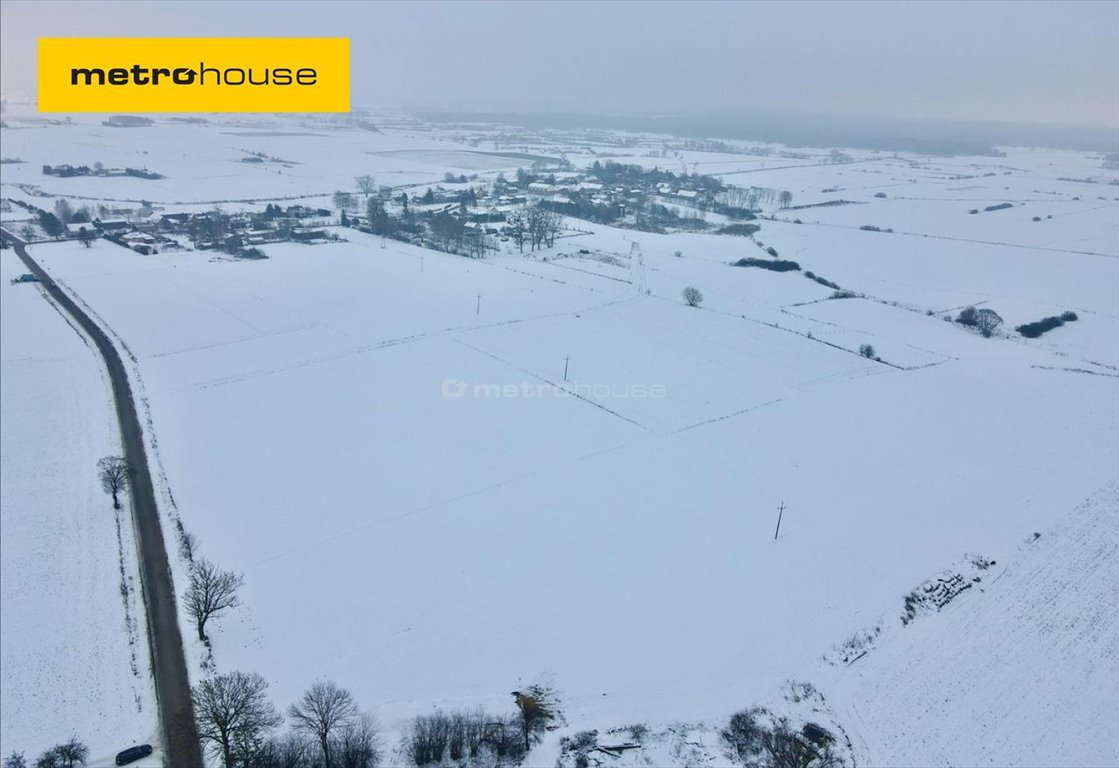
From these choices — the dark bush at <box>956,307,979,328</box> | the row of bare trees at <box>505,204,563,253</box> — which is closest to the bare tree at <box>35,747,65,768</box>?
the dark bush at <box>956,307,979,328</box>

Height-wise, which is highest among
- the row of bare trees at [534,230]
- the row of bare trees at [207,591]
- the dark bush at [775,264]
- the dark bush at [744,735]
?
the row of bare trees at [534,230]

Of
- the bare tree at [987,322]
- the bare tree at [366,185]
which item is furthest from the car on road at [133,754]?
the bare tree at [366,185]

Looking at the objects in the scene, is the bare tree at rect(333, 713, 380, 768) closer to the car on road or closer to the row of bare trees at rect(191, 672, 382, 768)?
the row of bare trees at rect(191, 672, 382, 768)

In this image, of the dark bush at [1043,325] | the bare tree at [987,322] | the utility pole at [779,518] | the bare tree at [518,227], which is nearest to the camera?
the utility pole at [779,518]

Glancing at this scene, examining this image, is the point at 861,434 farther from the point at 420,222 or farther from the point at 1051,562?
the point at 420,222

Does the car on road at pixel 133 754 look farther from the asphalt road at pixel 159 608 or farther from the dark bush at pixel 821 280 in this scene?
the dark bush at pixel 821 280

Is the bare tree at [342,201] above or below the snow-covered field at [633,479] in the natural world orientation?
above

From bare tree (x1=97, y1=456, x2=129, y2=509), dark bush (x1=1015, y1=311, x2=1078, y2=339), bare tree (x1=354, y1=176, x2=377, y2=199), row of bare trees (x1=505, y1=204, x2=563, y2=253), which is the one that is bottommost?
bare tree (x1=97, y1=456, x2=129, y2=509)
